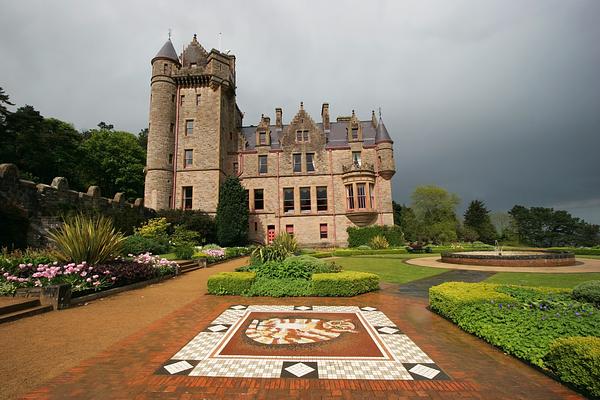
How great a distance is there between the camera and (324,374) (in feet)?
13.2

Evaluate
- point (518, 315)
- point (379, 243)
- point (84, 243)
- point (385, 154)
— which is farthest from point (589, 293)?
point (385, 154)

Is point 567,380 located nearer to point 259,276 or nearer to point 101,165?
point 259,276

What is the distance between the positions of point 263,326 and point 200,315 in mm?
2053

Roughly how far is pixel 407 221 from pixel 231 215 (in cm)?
3879

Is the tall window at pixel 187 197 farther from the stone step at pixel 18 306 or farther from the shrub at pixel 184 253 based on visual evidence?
the stone step at pixel 18 306

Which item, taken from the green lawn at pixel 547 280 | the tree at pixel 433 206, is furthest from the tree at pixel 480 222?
the green lawn at pixel 547 280

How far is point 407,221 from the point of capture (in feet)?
178

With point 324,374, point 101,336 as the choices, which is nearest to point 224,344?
point 324,374

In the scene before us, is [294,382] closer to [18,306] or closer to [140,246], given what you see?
[18,306]

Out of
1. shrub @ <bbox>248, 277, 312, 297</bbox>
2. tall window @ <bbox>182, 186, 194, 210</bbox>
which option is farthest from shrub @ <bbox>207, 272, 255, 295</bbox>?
tall window @ <bbox>182, 186, 194, 210</bbox>

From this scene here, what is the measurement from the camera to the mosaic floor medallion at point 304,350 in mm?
4086

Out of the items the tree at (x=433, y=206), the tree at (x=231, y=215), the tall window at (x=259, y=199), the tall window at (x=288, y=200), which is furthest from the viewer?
the tree at (x=433, y=206)

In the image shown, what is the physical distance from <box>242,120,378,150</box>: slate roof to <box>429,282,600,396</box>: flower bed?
91.3 feet

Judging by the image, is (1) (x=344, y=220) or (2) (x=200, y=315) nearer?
(2) (x=200, y=315)
